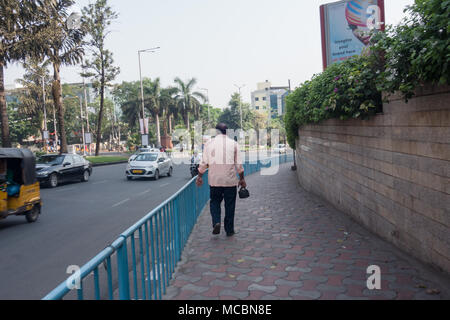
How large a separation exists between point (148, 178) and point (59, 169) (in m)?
4.76

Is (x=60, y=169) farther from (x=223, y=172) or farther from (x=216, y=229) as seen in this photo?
(x=223, y=172)

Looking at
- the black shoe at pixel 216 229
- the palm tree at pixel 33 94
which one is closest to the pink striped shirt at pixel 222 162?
the black shoe at pixel 216 229

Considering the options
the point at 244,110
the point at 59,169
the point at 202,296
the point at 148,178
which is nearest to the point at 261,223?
the point at 202,296

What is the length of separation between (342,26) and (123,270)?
39.4 feet

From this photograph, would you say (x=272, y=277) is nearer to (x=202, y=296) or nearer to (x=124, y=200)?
(x=202, y=296)

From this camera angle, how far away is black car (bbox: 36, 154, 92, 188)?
55.1 ft

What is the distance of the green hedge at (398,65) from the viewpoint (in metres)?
3.50

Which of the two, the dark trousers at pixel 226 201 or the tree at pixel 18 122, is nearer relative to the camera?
the dark trousers at pixel 226 201

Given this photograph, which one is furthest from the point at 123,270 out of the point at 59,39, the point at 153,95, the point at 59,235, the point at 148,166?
the point at 153,95

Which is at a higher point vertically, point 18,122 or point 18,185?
point 18,122

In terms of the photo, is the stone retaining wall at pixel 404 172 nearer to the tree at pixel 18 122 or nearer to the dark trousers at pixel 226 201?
the dark trousers at pixel 226 201

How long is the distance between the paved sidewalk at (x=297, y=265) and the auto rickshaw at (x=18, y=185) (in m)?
4.29

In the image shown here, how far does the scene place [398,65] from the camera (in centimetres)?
438

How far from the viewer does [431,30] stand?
3.71 metres
